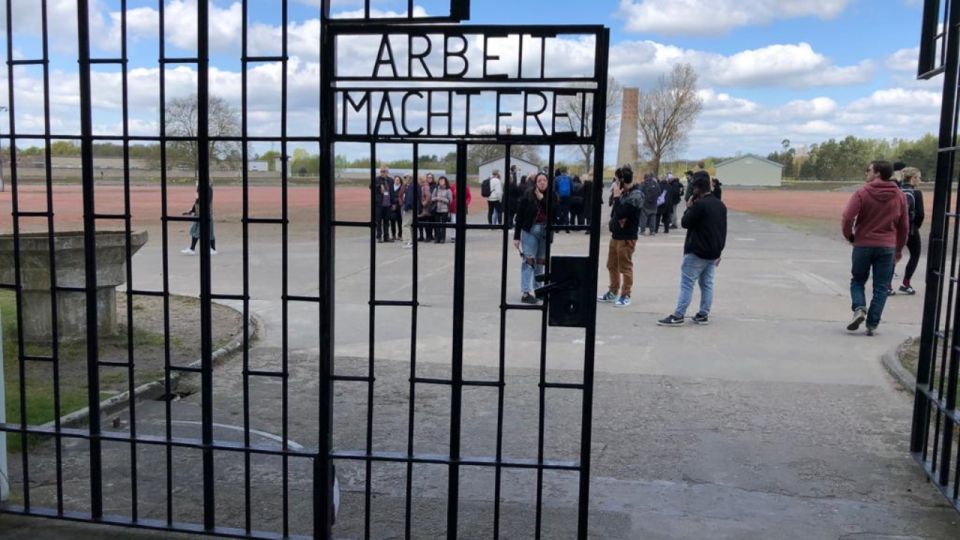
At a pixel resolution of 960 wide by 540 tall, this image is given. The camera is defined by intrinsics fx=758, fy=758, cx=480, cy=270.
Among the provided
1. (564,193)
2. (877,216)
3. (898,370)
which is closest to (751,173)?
(564,193)

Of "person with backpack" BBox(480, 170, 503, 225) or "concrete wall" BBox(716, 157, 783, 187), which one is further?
"concrete wall" BBox(716, 157, 783, 187)

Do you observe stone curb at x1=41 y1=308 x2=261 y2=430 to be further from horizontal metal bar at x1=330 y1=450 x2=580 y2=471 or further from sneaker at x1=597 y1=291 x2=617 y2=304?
sneaker at x1=597 y1=291 x2=617 y2=304

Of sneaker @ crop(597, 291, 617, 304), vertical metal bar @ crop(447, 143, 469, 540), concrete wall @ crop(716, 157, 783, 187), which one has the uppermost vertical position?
concrete wall @ crop(716, 157, 783, 187)

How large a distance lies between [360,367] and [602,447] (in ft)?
9.59

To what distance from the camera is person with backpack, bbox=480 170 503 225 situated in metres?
17.4

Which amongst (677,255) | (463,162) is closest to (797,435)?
(463,162)

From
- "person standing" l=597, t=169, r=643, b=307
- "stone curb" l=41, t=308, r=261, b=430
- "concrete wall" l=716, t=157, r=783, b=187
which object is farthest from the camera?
"concrete wall" l=716, t=157, r=783, b=187

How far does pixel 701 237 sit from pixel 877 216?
187 cm

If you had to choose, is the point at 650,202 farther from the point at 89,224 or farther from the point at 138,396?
the point at 89,224

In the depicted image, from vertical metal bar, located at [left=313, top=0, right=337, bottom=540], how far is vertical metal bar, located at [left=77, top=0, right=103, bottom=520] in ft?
3.82

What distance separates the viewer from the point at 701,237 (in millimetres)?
8945

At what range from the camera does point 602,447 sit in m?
5.33

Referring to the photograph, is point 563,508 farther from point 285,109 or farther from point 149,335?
point 149,335

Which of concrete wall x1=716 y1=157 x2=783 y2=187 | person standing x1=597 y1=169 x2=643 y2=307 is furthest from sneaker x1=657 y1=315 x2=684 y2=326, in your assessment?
concrete wall x1=716 y1=157 x2=783 y2=187
